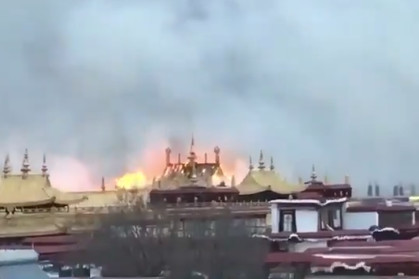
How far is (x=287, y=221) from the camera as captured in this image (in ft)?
71.6

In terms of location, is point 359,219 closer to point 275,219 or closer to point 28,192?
point 275,219

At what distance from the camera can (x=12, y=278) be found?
22.4ft

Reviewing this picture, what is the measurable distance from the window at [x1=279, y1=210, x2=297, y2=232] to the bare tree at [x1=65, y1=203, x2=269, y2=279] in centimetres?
150

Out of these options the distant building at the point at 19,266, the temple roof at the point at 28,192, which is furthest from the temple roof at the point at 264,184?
the distant building at the point at 19,266

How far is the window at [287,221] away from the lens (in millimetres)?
21609

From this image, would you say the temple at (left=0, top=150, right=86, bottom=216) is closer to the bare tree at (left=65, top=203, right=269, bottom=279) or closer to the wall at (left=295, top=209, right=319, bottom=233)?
the bare tree at (left=65, top=203, right=269, bottom=279)

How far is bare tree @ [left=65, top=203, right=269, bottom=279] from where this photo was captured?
16234mm

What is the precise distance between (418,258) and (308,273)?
172cm

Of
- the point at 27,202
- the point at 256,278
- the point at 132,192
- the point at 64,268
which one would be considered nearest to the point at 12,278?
the point at 256,278

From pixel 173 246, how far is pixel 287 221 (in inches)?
198

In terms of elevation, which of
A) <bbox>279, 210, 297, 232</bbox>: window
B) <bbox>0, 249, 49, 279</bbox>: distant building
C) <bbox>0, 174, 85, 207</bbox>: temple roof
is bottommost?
<bbox>0, 249, 49, 279</bbox>: distant building

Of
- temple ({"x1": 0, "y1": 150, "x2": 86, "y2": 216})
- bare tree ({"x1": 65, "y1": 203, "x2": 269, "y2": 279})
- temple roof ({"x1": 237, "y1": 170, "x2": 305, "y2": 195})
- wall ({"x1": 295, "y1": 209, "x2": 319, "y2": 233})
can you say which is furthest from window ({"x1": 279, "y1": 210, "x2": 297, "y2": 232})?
temple roof ({"x1": 237, "y1": 170, "x2": 305, "y2": 195})

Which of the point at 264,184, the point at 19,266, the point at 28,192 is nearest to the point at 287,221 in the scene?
the point at 28,192

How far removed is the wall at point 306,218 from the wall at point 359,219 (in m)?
1.61
